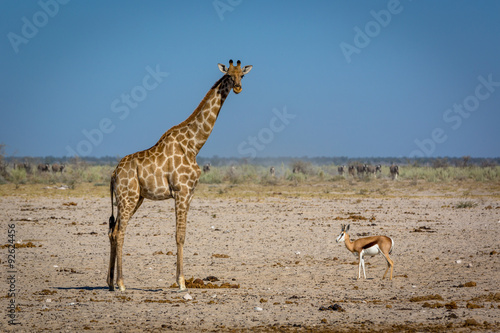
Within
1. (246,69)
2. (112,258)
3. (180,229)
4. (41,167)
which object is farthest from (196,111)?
(41,167)

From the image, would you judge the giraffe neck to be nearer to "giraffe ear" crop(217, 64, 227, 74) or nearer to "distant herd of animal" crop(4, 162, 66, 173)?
"giraffe ear" crop(217, 64, 227, 74)

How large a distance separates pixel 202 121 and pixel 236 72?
95 centimetres

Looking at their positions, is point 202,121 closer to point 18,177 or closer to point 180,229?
point 180,229

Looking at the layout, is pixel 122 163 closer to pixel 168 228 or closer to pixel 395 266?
pixel 395 266

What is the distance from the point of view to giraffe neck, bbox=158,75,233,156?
10.5 m

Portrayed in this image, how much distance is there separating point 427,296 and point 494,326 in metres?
1.78

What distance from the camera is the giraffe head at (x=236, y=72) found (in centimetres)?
1015

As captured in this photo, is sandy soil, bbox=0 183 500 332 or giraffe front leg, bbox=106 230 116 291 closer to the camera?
sandy soil, bbox=0 183 500 332

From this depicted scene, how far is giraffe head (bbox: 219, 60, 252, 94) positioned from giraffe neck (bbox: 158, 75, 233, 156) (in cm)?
16

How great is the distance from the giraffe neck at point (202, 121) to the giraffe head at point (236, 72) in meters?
0.16

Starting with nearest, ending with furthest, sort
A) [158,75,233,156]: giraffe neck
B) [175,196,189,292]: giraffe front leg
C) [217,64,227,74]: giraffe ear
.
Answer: [175,196,189,292]: giraffe front leg
[217,64,227,74]: giraffe ear
[158,75,233,156]: giraffe neck

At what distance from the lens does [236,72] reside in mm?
10242

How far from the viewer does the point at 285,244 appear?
15641 millimetres

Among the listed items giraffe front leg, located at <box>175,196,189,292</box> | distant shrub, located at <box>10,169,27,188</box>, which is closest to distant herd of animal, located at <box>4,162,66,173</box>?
distant shrub, located at <box>10,169,27,188</box>
